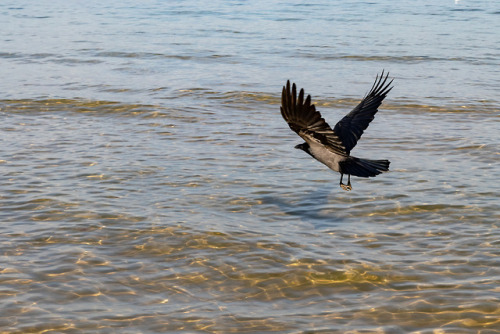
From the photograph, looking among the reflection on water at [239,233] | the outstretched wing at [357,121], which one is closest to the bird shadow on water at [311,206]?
the reflection on water at [239,233]

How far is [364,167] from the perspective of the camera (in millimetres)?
7676

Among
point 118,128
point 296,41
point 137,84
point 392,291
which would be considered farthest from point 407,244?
point 296,41

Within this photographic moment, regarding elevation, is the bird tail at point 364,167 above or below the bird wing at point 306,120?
below

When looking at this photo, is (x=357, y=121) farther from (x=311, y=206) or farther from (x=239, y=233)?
(x=239, y=233)

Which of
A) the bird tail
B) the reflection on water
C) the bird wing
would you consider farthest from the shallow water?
the bird wing

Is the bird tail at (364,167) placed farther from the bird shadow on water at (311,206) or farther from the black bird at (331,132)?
the bird shadow on water at (311,206)

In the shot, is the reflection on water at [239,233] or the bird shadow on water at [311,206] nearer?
the reflection on water at [239,233]

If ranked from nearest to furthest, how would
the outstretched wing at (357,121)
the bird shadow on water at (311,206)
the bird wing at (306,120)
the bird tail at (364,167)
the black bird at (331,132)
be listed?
the bird wing at (306,120) → the black bird at (331,132) → the bird tail at (364,167) → the bird shadow on water at (311,206) → the outstretched wing at (357,121)

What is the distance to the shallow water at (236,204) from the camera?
5996 mm

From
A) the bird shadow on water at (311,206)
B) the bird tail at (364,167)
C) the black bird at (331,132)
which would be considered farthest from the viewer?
the bird shadow on water at (311,206)

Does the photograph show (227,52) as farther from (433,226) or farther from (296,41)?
(433,226)

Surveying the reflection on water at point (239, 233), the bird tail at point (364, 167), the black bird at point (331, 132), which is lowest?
the reflection on water at point (239, 233)

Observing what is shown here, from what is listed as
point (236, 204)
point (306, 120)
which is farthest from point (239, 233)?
point (306, 120)

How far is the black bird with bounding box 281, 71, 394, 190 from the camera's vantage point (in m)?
6.59
